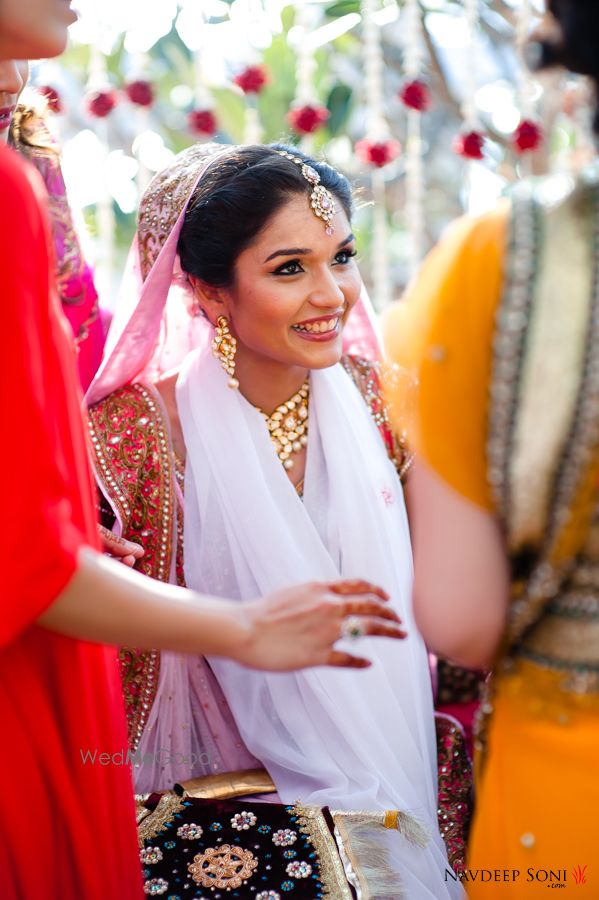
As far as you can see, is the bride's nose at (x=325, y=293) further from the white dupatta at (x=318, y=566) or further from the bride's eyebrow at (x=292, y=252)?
the white dupatta at (x=318, y=566)

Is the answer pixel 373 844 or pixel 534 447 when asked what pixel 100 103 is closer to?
pixel 373 844

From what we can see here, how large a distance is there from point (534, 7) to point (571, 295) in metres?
2.88

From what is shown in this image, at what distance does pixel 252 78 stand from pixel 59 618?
9.36 feet

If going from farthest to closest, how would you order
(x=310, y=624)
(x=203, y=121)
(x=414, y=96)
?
1. (x=203, y=121)
2. (x=414, y=96)
3. (x=310, y=624)

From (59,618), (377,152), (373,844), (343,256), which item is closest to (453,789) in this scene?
(373,844)

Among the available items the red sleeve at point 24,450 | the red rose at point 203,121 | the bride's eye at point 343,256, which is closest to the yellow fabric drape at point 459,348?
the red sleeve at point 24,450

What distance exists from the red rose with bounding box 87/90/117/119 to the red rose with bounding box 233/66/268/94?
0.45 metres

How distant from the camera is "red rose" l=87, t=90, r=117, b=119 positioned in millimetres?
3537

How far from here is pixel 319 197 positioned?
230 cm

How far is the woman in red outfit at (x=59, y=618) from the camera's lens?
3.48 feet

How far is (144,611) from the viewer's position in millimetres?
1122

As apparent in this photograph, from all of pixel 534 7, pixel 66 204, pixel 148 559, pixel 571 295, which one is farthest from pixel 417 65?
pixel 571 295

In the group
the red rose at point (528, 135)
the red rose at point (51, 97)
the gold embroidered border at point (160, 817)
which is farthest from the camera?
the red rose at point (528, 135)

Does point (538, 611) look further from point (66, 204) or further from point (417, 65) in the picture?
point (417, 65)
